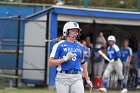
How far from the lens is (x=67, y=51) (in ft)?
26.5

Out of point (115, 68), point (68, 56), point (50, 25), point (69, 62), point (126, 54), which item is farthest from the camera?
point (126, 54)

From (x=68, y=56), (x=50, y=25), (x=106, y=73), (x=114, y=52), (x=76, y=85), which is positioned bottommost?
(x=106, y=73)

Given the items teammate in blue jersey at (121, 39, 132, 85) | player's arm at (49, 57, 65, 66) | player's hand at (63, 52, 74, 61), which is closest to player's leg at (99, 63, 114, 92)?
teammate in blue jersey at (121, 39, 132, 85)

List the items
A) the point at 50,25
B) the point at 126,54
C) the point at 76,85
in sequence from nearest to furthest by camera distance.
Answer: the point at 76,85
the point at 50,25
the point at 126,54

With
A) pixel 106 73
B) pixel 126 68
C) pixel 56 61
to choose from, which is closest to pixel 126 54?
pixel 126 68

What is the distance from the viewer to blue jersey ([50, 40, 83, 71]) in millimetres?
8078

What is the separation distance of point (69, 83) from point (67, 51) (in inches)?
20.8

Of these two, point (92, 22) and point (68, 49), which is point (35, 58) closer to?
point (92, 22)

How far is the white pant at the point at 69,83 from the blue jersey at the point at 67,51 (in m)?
0.13

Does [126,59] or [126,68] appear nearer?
[126,59]

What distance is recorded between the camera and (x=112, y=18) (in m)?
18.4

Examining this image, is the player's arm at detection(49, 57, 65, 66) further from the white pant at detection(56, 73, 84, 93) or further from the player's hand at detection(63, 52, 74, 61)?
the white pant at detection(56, 73, 84, 93)

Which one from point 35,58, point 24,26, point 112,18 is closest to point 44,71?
point 35,58

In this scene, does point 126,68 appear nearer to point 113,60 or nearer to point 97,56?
point 97,56
